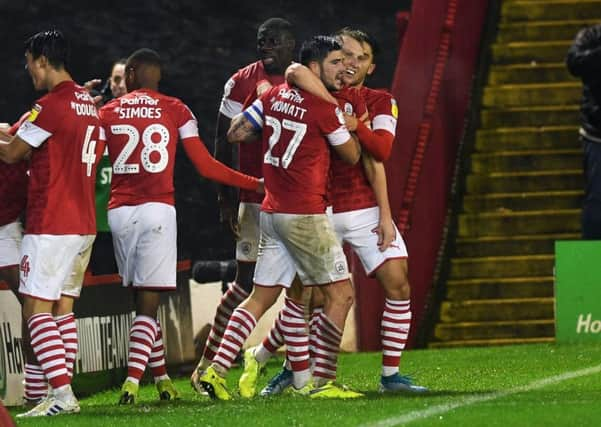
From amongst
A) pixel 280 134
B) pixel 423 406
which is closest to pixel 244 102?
pixel 280 134

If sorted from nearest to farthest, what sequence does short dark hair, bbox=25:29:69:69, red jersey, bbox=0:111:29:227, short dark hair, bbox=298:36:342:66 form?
1. short dark hair, bbox=25:29:69:69
2. short dark hair, bbox=298:36:342:66
3. red jersey, bbox=0:111:29:227

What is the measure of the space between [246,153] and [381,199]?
1.31m

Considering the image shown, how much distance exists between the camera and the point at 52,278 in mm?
10289

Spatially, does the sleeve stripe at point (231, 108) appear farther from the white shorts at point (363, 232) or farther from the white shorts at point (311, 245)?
the white shorts at point (311, 245)

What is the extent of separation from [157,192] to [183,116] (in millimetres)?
471

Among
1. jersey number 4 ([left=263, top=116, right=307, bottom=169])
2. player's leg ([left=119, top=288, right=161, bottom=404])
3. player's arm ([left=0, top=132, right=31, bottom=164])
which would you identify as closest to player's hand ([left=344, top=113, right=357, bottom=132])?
jersey number 4 ([left=263, top=116, right=307, bottom=169])

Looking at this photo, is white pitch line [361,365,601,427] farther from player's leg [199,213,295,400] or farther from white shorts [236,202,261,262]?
white shorts [236,202,261,262]

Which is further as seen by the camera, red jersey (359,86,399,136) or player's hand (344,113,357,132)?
red jersey (359,86,399,136)

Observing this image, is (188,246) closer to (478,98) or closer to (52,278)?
(478,98)

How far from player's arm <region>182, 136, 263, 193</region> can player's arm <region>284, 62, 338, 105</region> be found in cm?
72

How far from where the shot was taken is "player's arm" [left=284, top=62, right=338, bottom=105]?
34.2 feet

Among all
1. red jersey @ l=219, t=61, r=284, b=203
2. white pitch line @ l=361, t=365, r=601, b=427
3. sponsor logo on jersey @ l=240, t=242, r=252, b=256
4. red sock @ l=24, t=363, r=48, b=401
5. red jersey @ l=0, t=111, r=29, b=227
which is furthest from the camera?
sponsor logo on jersey @ l=240, t=242, r=252, b=256

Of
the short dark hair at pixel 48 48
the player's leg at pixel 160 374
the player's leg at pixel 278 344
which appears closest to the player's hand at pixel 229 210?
the player's leg at pixel 278 344

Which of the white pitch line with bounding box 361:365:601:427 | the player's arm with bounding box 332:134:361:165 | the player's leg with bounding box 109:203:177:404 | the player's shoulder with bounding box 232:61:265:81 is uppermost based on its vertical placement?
the player's shoulder with bounding box 232:61:265:81
